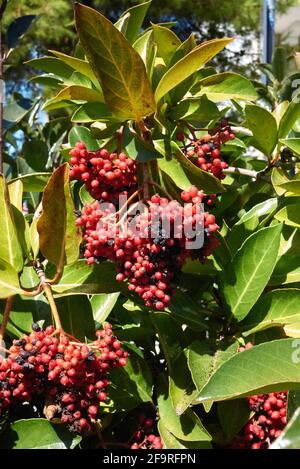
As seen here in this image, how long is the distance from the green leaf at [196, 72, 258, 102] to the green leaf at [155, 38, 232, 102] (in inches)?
4.5

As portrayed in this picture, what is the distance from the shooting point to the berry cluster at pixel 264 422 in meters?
0.90

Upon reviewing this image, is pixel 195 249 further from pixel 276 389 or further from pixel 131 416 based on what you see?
pixel 131 416

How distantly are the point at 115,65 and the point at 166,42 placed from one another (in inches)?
9.5

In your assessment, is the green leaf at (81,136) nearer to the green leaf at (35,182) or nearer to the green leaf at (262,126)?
the green leaf at (35,182)

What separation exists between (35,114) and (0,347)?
1.41 metres

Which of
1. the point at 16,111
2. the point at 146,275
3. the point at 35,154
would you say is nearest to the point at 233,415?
the point at 146,275

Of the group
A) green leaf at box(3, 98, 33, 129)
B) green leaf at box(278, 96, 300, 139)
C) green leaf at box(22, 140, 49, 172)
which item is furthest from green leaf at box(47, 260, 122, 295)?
green leaf at box(3, 98, 33, 129)

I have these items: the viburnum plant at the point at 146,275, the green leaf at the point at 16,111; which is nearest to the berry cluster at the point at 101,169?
the viburnum plant at the point at 146,275

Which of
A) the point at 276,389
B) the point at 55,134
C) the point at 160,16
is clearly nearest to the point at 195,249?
the point at 276,389

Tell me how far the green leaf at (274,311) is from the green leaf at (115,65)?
0.36 metres

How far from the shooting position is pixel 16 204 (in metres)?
1.04

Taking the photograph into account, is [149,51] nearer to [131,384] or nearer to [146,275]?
[146,275]

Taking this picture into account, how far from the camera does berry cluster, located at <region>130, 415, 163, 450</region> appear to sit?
943 mm

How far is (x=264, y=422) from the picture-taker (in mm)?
912
